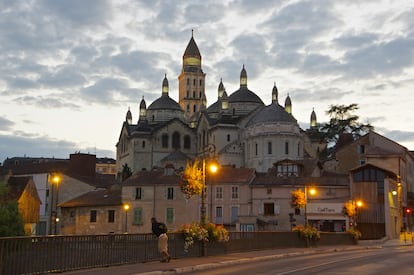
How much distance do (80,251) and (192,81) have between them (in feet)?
468

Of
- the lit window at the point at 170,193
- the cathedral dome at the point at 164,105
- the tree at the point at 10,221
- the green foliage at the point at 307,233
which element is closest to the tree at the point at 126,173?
the cathedral dome at the point at 164,105

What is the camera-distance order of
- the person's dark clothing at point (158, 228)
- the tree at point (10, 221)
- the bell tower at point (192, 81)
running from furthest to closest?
the bell tower at point (192, 81) → the tree at point (10, 221) → the person's dark clothing at point (158, 228)

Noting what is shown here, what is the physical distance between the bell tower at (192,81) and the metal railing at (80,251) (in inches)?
5249

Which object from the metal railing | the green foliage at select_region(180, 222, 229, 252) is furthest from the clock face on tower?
the green foliage at select_region(180, 222, 229, 252)

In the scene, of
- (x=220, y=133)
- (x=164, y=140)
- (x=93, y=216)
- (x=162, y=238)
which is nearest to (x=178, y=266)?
(x=162, y=238)

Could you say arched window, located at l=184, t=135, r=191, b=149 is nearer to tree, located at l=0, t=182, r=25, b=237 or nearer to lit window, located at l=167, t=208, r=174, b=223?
lit window, located at l=167, t=208, r=174, b=223

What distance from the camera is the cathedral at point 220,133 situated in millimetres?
102000

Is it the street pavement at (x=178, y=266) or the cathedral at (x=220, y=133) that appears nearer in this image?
the street pavement at (x=178, y=266)

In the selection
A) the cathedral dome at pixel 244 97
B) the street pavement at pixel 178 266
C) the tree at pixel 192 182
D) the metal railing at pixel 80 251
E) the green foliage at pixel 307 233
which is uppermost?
the cathedral dome at pixel 244 97

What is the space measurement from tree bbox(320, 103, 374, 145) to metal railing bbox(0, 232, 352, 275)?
95513mm

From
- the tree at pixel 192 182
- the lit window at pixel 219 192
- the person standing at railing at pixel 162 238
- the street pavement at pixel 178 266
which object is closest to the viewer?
the street pavement at pixel 178 266

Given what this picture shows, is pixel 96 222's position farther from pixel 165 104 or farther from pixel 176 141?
pixel 165 104

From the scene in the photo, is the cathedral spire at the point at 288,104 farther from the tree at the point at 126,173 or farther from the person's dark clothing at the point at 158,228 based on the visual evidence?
the person's dark clothing at the point at 158,228

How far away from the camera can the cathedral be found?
10200cm
